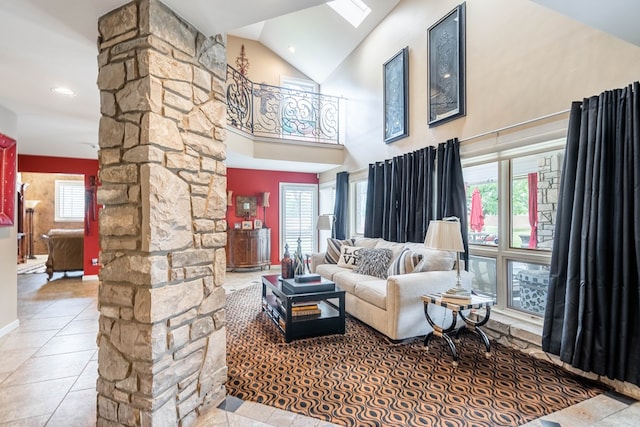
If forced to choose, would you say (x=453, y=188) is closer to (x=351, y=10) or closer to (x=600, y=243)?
(x=600, y=243)

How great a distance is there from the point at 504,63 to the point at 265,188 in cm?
A: 528

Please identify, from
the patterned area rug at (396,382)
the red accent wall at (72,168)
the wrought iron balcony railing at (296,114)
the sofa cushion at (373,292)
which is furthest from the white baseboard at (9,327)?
the wrought iron balcony railing at (296,114)

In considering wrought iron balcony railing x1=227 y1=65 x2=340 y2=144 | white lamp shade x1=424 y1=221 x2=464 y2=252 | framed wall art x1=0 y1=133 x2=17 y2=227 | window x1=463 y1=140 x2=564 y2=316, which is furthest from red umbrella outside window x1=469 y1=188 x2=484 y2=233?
framed wall art x1=0 y1=133 x2=17 y2=227

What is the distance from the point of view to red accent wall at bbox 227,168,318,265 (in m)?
6.93

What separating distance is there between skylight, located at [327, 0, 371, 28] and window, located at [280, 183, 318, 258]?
3.61 meters

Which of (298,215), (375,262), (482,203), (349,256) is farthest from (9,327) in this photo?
(482,203)

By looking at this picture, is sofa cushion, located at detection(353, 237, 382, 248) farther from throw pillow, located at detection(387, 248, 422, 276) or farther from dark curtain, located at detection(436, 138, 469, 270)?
dark curtain, located at detection(436, 138, 469, 270)

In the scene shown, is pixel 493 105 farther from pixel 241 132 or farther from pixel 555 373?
pixel 241 132

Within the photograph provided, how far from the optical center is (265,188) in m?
7.17

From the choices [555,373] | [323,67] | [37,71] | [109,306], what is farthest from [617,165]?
[323,67]

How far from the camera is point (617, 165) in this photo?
7.04ft

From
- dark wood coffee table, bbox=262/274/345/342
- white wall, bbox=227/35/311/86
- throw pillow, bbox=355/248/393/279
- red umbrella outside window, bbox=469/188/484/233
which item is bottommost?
dark wood coffee table, bbox=262/274/345/342

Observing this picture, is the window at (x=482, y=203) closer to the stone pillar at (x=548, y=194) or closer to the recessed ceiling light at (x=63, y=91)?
the stone pillar at (x=548, y=194)

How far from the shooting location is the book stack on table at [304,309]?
315 cm
